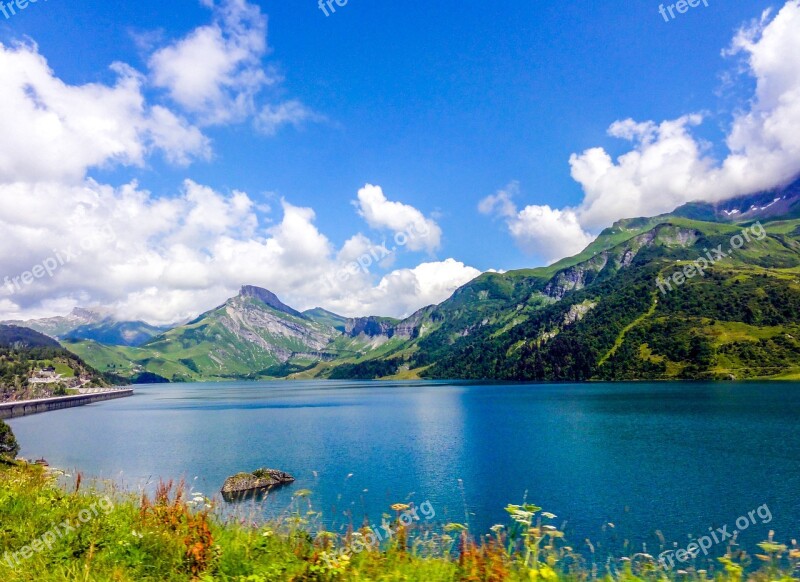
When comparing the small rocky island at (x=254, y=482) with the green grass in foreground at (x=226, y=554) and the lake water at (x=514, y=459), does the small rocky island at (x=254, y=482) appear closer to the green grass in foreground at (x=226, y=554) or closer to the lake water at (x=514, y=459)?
the lake water at (x=514, y=459)

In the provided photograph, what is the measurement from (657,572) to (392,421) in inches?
4552

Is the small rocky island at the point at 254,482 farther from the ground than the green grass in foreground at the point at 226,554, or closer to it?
closer to it

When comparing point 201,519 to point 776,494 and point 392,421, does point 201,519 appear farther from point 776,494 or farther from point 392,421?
point 392,421

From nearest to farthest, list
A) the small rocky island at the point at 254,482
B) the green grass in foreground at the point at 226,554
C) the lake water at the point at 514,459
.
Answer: the green grass in foreground at the point at 226,554 < the lake water at the point at 514,459 < the small rocky island at the point at 254,482

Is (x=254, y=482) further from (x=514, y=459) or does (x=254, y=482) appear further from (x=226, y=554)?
(x=226, y=554)

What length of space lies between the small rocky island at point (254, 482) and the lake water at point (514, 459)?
203cm

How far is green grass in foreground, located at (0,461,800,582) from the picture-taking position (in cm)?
814

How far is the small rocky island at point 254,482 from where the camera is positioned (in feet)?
179

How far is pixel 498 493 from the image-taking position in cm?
5106

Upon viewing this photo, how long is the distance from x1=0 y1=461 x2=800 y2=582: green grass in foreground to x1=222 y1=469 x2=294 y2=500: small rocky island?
47.1 meters

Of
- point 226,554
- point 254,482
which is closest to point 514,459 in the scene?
point 254,482

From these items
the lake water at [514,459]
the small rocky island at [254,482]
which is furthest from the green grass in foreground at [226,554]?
the small rocky island at [254,482]

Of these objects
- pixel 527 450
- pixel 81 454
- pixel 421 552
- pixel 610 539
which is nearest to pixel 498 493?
pixel 610 539

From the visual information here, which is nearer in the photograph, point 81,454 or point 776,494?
point 776,494
